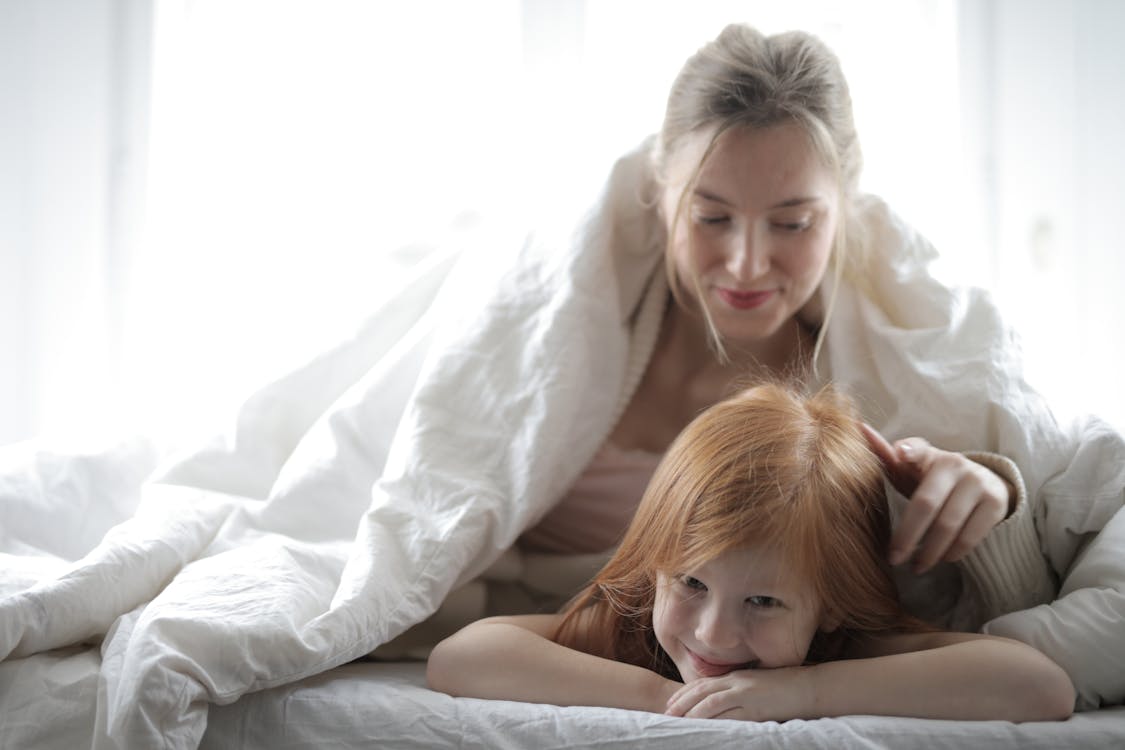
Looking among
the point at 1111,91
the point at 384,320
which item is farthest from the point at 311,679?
the point at 1111,91

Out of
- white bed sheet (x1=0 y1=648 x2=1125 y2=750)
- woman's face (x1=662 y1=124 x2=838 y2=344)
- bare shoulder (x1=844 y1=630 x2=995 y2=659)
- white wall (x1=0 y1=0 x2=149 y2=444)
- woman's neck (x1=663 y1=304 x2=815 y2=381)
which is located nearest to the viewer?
white bed sheet (x1=0 y1=648 x2=1125 y2=750)

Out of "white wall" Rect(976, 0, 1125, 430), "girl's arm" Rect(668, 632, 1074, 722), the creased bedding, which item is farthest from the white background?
"girl's arm" Rect(668, 632, 1074, 722)

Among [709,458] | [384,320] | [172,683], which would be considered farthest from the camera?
[384,320]

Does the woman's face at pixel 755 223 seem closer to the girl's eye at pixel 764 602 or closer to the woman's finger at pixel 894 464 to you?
the woman's finger at pixel 894 464

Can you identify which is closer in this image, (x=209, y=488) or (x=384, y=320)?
(x=209, y=488)

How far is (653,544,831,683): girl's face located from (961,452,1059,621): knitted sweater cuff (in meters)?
0.21

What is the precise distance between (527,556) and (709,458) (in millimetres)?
354

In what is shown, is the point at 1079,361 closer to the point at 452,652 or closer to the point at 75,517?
the point at 452,652

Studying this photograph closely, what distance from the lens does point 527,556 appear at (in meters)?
1.17

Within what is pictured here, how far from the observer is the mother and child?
0.83 meters

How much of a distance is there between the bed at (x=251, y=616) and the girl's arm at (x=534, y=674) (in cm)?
3

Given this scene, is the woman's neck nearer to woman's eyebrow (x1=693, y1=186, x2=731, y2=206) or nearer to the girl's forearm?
woman's eyebrow (x1=693, y1=186, x2=731, y2=206)

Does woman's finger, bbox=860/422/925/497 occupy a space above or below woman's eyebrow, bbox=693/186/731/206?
below

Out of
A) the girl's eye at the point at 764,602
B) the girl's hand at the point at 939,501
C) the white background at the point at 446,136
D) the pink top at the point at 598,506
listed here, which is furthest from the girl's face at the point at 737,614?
the white background at the point at 446,136
